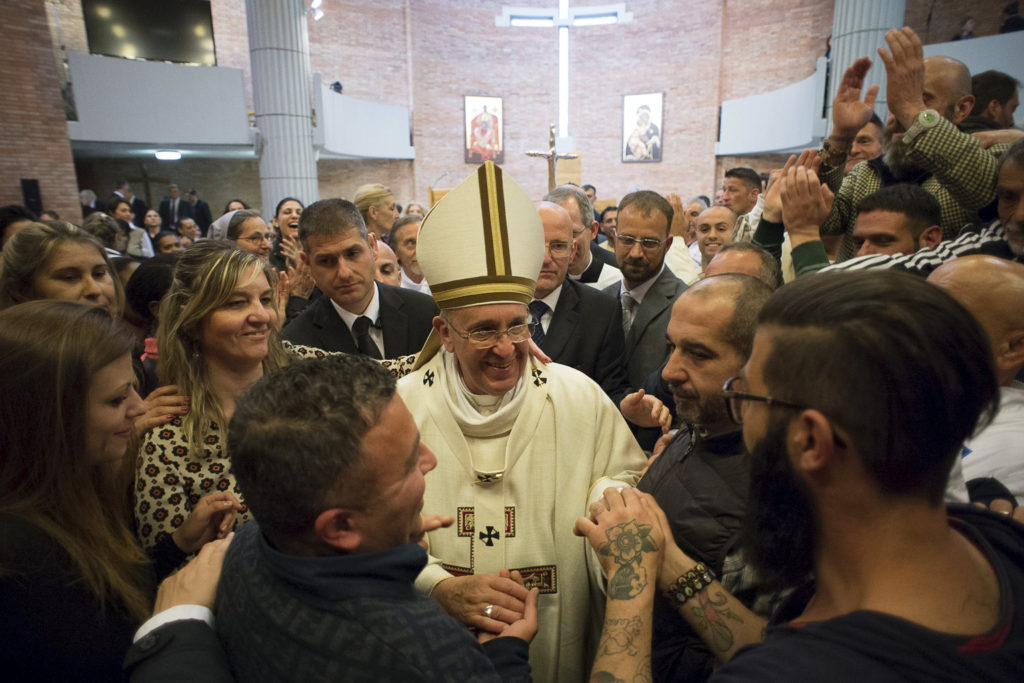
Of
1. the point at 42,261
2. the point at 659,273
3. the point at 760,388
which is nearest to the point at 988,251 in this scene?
the point at 659,273

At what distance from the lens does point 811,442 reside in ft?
3.06

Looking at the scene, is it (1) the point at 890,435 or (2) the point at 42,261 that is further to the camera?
(2) the point at 42,261

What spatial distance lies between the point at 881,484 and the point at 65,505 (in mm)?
1627

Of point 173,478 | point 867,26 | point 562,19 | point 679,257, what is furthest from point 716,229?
point 562,19

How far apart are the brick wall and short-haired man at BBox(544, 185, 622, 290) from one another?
9.92m

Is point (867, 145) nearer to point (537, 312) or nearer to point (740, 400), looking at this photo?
point (537, 312)

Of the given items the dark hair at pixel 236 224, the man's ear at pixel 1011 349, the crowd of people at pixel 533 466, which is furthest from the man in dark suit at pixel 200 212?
the man's ear at pixel 1011 349

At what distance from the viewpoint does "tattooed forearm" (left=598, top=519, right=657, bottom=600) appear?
1350mm

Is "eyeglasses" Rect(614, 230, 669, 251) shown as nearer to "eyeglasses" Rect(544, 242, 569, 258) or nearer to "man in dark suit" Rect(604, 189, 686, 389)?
"man in dark suit" Rect(604, 189, 686, 389)

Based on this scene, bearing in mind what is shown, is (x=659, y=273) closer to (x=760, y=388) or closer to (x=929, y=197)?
(x=929, y=197)

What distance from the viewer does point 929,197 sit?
8.52 feet

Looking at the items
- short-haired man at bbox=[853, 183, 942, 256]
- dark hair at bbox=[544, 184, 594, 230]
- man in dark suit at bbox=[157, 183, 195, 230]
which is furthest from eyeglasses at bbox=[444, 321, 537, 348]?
man in dark suit at bbox=[157, 183, 195, 230]

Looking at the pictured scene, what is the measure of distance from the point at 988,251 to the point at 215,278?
8.95 feet

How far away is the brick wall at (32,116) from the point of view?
974 cm
